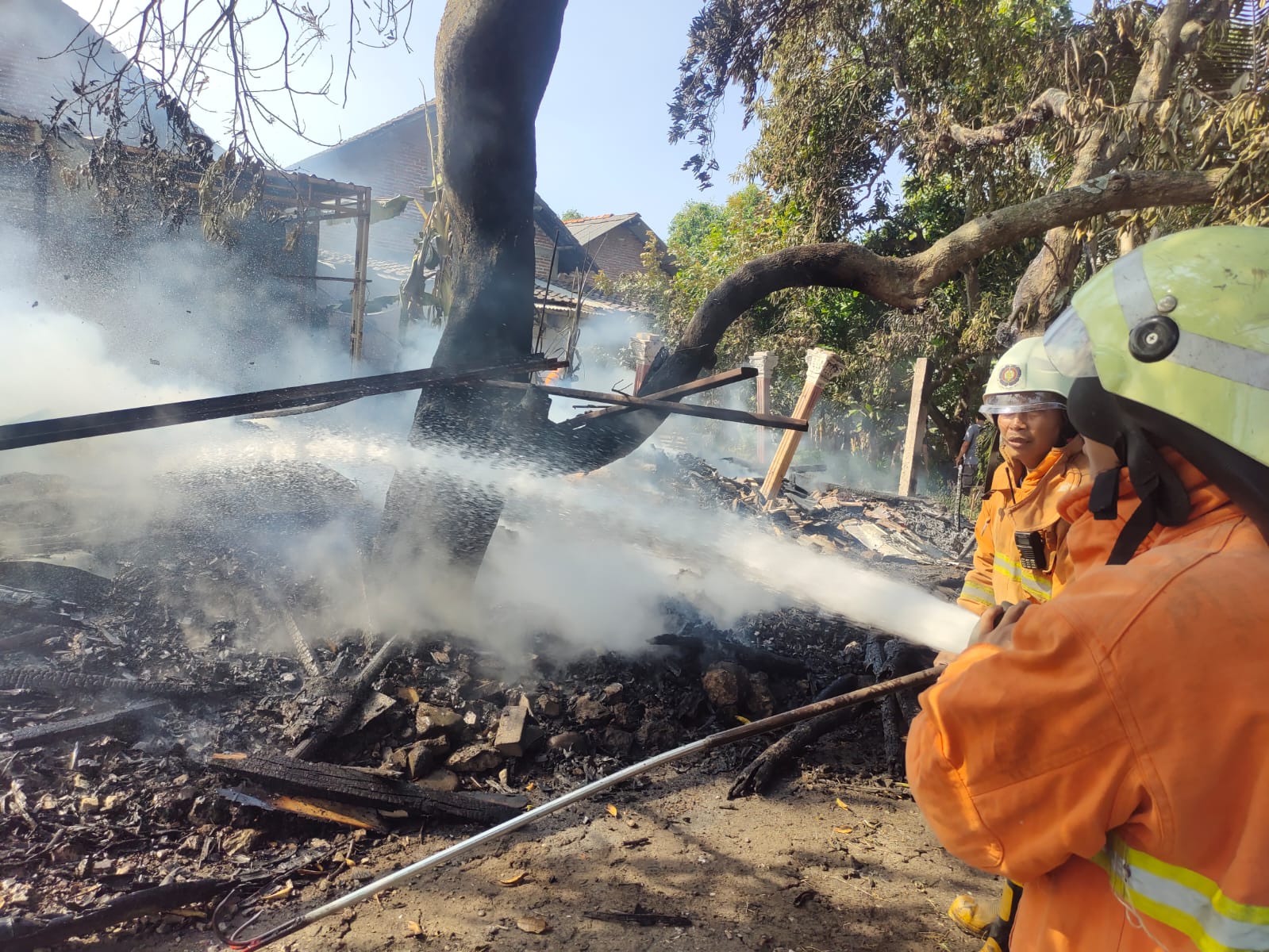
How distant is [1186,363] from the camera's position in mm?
1250

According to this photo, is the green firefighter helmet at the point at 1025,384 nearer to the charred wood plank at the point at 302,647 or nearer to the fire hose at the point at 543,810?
the fire hose at the point at 543,810

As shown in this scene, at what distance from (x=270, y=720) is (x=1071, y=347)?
437cm

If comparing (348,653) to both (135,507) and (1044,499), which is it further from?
(1044,499)

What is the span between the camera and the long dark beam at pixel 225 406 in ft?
9.58

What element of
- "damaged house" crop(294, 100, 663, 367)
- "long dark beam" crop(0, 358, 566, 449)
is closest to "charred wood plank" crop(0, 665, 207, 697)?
"long dark beam" crop(0, 358, 566, 449)

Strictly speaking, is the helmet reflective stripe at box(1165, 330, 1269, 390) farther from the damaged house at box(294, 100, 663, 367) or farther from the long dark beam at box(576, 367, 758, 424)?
the damaged house at box(294, 100, 663, 367)

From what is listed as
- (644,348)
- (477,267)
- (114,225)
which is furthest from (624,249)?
(477,267)

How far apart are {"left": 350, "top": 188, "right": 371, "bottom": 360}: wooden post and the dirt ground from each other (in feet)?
39.2

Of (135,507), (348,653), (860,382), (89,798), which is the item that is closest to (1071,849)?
(89,798)

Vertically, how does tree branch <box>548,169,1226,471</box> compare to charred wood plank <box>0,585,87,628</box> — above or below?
above

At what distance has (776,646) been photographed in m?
6.03

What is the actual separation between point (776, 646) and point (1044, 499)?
2.94m

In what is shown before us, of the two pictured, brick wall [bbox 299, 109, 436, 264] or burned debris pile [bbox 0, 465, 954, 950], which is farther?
brick wall [bbox 299, 109, 436, 264]

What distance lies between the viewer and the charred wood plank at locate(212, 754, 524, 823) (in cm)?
364
